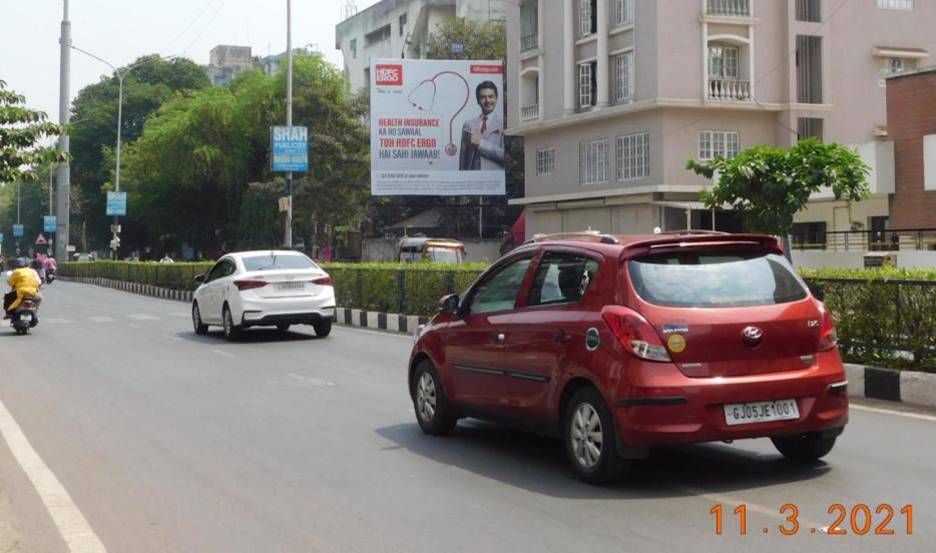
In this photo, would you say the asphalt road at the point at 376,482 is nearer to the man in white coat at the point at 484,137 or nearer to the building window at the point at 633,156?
the building window at the point at 633,156

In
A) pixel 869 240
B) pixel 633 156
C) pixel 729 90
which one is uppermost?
pixel 729 90

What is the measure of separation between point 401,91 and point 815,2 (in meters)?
16.5

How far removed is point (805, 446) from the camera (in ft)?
24.0

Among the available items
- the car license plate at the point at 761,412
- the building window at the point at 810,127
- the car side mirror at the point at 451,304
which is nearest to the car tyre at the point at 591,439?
the car license plate at the point at 761,412

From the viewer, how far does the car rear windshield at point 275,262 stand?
19.2 m

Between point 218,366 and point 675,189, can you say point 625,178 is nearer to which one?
point 675,189

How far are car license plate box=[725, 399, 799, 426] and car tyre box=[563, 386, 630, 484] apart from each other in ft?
2.25

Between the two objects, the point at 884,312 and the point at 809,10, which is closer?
the point at 884,312

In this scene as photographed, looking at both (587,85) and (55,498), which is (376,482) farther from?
(587,85)

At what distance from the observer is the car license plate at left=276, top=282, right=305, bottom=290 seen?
1883 centimetres

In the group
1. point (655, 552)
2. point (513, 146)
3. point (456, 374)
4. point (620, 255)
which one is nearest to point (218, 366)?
point (456, 374)

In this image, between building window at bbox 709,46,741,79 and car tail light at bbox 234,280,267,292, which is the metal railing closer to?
building window at bbox 709,46,741,79

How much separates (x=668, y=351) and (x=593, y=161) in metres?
37.2

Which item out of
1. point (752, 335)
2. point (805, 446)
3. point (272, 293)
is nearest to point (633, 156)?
point (272, 293)
